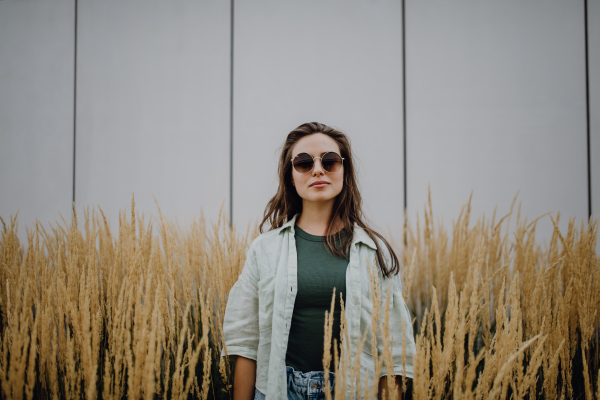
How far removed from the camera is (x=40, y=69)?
2625 millimetres

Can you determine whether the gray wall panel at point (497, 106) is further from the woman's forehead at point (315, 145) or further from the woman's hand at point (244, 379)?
the woman's hand at point (244, 379)

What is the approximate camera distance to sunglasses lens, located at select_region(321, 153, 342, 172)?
117cm

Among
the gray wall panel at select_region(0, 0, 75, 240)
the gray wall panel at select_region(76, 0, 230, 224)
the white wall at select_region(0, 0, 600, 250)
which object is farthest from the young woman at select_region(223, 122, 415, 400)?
the gray wall panel at select_region(0, 0, 75, 240)

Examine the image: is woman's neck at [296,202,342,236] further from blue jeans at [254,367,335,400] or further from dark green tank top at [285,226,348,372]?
blue jeans at [254,367,335,400]

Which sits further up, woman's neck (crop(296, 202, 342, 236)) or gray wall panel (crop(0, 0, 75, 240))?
gray wall panel (crop(0, 0, 75, 240))

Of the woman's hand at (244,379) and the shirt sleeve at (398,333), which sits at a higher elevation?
the shirt sleeve at (398,333)

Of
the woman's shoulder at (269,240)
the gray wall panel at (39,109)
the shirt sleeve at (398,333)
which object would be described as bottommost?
the shirt sleeve at (398,333)

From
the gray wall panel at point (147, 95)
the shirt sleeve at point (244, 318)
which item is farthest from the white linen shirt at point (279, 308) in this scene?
the gray wall panel at point (147, 95)

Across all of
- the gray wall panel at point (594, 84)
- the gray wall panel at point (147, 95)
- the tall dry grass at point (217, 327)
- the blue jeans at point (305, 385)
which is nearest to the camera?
the tall dry grass at point (217, 327)

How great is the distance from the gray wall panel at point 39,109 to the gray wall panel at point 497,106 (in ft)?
9.76

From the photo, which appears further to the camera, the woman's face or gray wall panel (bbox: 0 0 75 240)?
gray wall panel (bbox: 0 0 75 240)

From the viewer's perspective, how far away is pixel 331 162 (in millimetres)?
1178

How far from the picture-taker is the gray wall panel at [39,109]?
8.52ft

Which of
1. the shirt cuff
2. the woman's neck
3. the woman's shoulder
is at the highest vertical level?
the woman's neck
